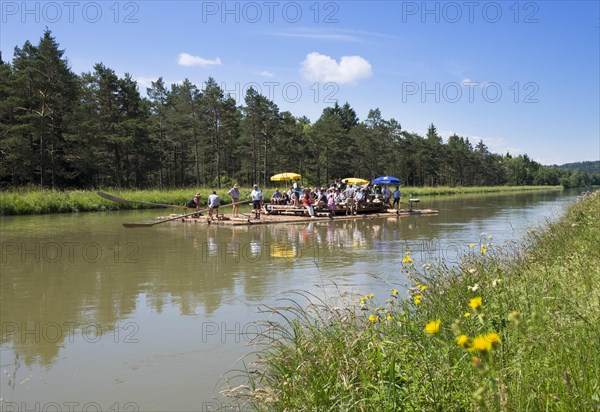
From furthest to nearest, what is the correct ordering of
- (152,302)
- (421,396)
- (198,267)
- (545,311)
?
1. (198,267)
2. (152,302)
3. (545,311)
4. (421,396)

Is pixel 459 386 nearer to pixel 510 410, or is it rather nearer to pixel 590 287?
pixel 510 410

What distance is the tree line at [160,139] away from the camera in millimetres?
41344

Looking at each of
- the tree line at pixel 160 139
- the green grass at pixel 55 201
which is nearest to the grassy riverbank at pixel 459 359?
the green grass at pixel 55 201

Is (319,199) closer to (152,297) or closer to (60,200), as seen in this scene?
(60,200)

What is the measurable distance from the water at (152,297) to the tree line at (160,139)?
2673 centimetres

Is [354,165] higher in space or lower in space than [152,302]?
higher

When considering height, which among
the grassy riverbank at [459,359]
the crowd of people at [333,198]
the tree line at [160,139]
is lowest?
the grassy riverbank at [459,359]

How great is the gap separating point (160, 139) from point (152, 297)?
54.3 meters

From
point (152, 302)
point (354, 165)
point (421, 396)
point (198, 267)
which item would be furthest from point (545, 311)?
point (354, 165)

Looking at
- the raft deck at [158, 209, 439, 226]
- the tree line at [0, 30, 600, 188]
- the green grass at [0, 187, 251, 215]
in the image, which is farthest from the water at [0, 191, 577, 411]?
the tree line at [0, 30, 600, 188]

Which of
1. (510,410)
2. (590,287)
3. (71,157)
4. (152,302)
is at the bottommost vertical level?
(152,302)

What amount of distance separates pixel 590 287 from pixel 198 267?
8917 millimetres

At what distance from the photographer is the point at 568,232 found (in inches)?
391

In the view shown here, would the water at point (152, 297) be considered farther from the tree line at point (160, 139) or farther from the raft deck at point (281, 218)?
the tree line at point (160, 139)
